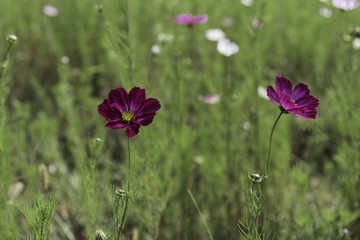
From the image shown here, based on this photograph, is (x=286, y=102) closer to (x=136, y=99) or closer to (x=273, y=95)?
(x=273, y=95)

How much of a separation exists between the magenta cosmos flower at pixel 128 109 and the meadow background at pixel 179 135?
0.13m

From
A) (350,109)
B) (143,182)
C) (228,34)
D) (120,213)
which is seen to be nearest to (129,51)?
(143,182)

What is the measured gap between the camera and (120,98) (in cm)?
73

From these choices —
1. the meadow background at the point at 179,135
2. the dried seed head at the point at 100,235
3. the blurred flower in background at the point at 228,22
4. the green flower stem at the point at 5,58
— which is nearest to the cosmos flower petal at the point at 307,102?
the meadow background at the point at 179,135

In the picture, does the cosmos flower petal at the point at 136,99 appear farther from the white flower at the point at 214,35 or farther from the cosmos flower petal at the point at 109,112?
the white flower at the point at 214,35

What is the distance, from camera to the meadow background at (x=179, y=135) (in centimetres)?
111

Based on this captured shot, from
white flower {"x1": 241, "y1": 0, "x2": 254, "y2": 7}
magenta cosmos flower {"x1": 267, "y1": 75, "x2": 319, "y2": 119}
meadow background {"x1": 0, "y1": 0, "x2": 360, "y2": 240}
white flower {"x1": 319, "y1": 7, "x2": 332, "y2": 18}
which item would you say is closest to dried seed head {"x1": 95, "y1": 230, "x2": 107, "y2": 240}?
meadow background {"x1": 0, "y1": 0, "x2": 360, "y2": 240}

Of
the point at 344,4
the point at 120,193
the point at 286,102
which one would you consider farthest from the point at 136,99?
the point at 344,4

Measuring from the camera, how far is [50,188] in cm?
161

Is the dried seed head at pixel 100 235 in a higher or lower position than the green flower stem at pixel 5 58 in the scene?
lower

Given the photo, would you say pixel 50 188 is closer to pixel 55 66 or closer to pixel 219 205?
pixel 219 205

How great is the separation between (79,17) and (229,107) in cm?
140

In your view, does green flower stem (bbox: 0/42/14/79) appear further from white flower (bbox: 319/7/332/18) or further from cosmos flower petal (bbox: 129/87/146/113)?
white flower (bbox: 319/7/332/18)

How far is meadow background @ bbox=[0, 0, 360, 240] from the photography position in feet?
3.65
